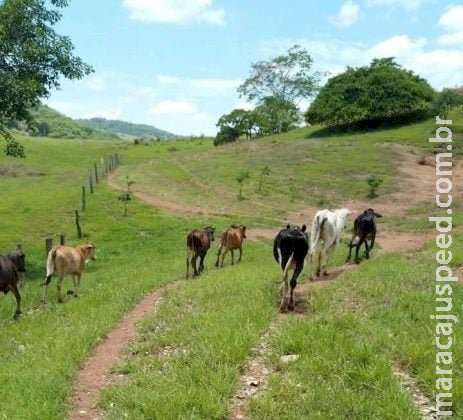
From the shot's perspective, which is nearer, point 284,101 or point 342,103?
point 342,103

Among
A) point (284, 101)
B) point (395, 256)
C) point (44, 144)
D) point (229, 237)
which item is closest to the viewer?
point (395, 256)

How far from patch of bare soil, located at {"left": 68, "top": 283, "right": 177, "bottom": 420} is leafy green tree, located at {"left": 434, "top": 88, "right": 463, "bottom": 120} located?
64921 mm

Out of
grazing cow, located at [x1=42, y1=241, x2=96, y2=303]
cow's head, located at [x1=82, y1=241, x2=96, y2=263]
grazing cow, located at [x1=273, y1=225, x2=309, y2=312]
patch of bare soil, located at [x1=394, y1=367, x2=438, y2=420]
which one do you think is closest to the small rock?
patch of bare soil, located at [x1=394, y1=367, x2=438, y2=420]

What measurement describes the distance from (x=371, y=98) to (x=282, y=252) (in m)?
60.9

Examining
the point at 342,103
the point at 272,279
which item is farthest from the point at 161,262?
the point at 342,103

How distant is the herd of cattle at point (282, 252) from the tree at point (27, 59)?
7.15m

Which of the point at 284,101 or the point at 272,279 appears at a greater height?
Answer: the point at 284,101

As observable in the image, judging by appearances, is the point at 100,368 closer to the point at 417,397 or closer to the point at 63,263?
the point at 417,397

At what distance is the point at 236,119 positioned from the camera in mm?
85000

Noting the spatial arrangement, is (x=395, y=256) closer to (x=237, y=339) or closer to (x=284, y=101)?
(x=237, y=339)

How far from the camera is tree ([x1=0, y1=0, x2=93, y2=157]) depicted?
2241cm

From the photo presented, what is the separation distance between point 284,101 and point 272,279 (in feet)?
294

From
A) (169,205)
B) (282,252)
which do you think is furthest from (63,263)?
(169,205)

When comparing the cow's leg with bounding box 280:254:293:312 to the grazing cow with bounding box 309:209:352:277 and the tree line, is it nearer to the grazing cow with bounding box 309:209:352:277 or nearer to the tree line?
the grazing cow with bounding box 309:209:352:277
